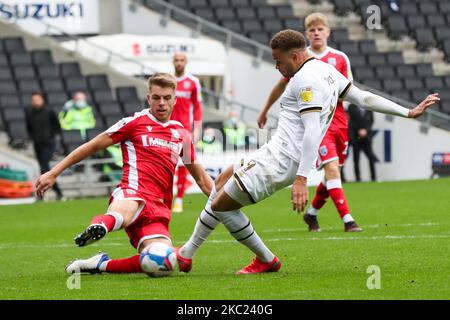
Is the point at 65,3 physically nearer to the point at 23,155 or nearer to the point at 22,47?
the point at 22,47

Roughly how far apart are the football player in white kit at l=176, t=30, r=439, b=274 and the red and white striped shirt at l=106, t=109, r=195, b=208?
52 cm

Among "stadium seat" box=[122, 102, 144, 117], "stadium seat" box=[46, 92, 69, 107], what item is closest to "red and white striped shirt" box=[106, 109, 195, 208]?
"stadium seat" box=[46, 92, 69, 107]

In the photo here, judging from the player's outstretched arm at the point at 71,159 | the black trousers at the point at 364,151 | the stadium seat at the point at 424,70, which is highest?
the player's outstretched arm at the point at 71,159

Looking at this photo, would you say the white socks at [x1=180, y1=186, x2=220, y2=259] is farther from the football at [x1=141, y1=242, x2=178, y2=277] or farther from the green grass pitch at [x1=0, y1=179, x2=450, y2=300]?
the football at [x1=141, y1=242, x2=178, y2=277]

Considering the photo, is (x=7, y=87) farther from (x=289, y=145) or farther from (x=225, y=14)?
(x=289, y=145)

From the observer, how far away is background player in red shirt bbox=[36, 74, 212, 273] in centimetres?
930

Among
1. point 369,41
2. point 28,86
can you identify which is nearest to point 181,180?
point 28,86

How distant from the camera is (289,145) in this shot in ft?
29.1

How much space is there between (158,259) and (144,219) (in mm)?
543

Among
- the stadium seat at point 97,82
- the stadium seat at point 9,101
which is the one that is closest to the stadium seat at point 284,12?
the stadium seat at point 97,82

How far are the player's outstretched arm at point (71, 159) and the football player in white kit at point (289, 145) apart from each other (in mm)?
924

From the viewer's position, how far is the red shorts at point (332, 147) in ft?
41.8

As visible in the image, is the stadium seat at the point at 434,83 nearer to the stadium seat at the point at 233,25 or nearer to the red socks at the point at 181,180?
the stadium seat at the point at 233,25

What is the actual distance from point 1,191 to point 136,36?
6710 mm
